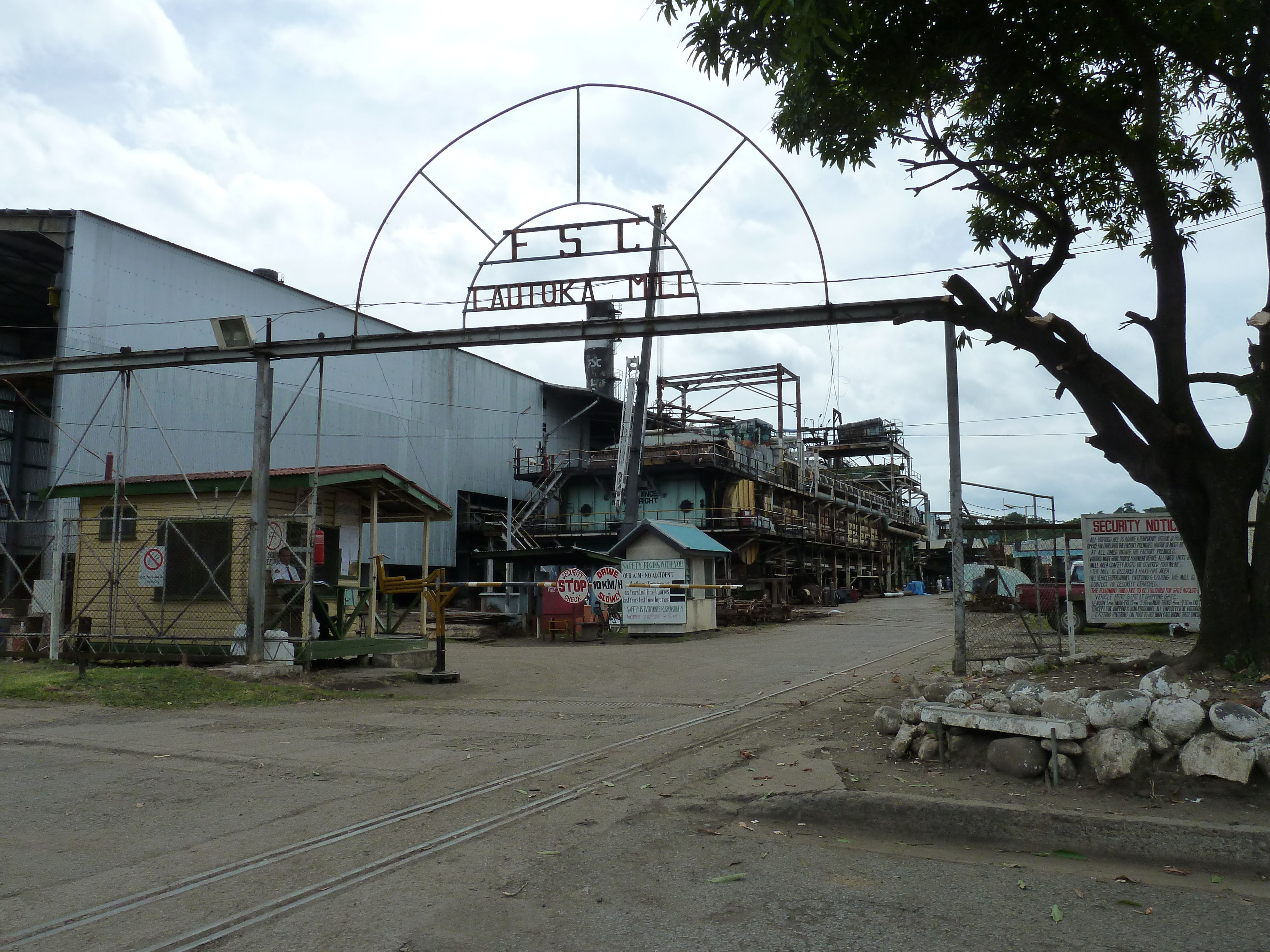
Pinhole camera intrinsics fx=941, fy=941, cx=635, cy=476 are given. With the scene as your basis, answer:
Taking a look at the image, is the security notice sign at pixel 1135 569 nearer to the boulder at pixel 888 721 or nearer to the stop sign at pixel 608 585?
the boulder at pixel 888 721

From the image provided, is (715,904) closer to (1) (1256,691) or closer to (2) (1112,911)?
(2) (1112,911)

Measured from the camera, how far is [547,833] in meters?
5.86

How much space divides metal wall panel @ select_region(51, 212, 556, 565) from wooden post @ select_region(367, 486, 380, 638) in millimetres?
4149

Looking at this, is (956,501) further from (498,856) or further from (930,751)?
(498,856)

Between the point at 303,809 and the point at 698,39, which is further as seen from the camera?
the point at 698,39

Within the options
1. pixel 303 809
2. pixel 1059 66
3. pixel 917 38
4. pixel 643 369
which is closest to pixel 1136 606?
pixel 1059 66

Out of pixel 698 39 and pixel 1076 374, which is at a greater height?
pixel 698 39

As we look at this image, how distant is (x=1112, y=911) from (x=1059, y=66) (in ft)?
24.9

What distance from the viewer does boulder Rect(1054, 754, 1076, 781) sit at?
6609 mm

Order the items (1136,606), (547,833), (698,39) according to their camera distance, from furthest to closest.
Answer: (1136,606), (698,39), (547,833)

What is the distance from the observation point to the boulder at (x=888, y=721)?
834 centimetres

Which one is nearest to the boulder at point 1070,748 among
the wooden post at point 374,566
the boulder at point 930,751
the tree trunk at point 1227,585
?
the boulder at point 930,751

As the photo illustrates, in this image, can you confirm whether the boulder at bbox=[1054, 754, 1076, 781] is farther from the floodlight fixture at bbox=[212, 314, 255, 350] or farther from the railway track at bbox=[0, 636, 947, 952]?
the floodlight fixture at bbox=[212, 314, 255, 350]

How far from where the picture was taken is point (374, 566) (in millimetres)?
16938
